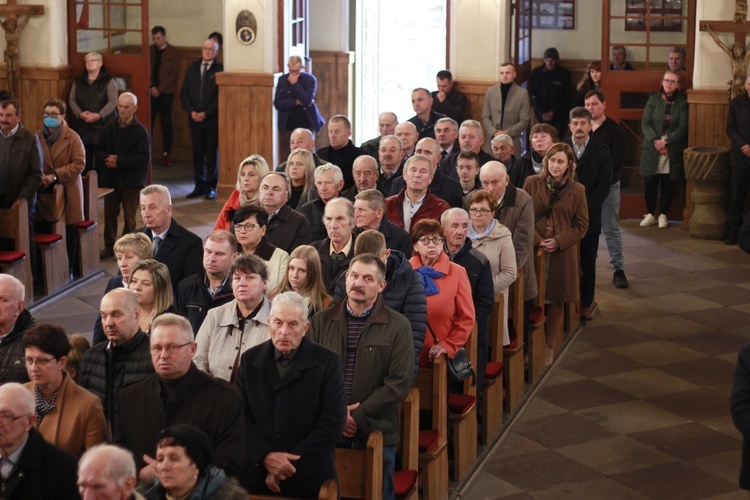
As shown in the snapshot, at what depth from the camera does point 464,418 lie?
6570mm

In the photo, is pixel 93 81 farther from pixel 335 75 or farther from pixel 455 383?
pixel 455 383

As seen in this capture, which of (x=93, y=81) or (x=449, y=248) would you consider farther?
(x=93, y=81)

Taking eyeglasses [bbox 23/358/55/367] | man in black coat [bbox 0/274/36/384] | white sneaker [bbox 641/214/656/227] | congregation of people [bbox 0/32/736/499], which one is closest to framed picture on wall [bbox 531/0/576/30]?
white sneaker [bbox 641/214/656/227]

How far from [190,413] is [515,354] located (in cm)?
332

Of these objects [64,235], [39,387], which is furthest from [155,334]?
[64,235]

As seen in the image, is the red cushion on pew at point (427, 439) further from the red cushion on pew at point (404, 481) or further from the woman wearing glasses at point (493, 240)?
the woman wearing glasses at point (493, 240)

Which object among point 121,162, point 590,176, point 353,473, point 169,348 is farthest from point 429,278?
point 121,162

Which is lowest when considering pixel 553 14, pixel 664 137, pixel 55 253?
pixel 55 253

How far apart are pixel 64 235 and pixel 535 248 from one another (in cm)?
404

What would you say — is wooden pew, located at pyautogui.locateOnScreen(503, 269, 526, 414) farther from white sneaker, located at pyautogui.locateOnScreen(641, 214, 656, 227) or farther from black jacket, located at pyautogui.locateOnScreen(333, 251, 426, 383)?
white sneaker, located at pyautogui.locateOnScreen(641, 214, 656, 227)

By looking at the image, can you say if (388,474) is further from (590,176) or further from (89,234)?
(89,234)

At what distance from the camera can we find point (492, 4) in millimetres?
13305

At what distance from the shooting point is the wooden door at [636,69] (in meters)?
13.0

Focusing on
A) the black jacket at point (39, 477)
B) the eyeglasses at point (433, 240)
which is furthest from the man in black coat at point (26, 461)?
the eyeglasses at point (433, 240)
